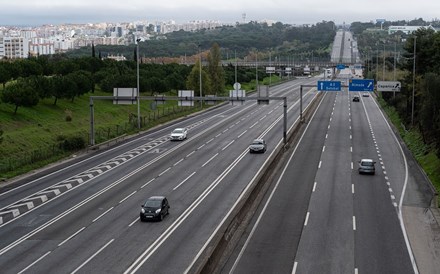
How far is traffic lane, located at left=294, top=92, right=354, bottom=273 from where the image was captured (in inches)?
1075

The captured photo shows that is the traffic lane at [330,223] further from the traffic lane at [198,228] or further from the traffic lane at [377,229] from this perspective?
the traffic lane at [198,228]

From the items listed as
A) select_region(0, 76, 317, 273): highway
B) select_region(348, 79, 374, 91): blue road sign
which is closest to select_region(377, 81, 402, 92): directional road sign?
select_region(348, 79, 374, 91): blue road sign

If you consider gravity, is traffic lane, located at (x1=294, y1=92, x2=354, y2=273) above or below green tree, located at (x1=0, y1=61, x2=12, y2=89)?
below

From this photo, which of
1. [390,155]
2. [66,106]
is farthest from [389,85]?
[66,106]

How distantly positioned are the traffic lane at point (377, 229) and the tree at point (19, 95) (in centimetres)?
4011

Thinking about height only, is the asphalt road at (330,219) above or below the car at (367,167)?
below

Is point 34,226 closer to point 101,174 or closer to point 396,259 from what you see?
point 101,174

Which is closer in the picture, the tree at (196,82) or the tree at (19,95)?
the tree at (19,95)

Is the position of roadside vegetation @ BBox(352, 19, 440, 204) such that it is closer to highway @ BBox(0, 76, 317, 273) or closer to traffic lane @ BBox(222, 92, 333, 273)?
traffic lane @ BBox(222, 92, 333, 273)

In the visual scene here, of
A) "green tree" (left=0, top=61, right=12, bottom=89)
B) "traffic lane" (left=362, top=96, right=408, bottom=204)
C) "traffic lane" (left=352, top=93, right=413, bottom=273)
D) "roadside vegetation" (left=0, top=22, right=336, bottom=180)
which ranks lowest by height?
"traffic lane" (left=352, top=93, right=413, bottom=273)

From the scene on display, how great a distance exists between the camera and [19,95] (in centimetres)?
7125

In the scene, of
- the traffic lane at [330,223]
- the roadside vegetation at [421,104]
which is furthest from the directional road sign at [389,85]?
the traffic lane at [330,223]

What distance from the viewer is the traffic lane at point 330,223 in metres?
27.3

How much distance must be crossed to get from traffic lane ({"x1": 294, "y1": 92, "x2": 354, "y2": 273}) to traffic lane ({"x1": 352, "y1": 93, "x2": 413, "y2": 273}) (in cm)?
51
